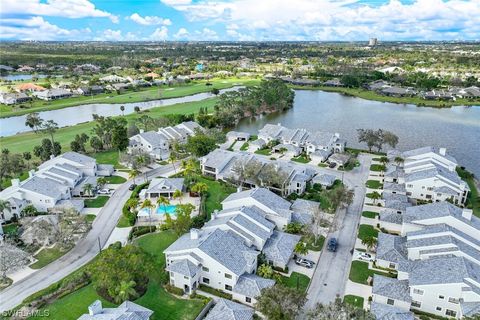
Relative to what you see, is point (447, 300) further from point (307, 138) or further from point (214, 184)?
point (307, 138)

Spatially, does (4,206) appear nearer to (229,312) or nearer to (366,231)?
(229,312)

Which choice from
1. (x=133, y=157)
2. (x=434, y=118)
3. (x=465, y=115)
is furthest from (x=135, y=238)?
(x=465, y=115)

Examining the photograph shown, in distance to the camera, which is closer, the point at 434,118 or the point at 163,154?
the point at 163,154

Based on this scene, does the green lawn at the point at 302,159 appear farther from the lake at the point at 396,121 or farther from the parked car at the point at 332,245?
the parked car at the point at 332,245

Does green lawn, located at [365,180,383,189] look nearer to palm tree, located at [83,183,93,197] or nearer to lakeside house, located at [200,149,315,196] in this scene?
lakeside house, located at [200,149,315,196]

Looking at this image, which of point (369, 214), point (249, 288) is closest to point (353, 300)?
point (249, 288)

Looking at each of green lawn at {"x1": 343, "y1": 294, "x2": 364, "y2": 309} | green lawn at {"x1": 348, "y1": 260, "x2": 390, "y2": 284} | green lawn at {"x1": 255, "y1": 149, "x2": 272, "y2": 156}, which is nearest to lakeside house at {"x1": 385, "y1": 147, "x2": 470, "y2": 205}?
green lawn at {"x1": 348, "y1": 260, "x2": 390, "y2": 284}
